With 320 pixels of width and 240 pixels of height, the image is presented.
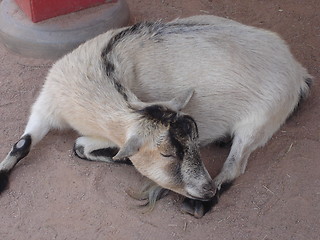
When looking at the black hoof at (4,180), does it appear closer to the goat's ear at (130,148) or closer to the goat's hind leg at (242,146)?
the goat's ear at (130,148)

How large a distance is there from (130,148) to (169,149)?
0.24 metres

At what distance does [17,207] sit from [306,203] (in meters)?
1.88

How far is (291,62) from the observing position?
4.30 m

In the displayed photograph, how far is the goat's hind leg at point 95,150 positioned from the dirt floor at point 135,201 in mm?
54

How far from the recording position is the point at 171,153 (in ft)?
11.4

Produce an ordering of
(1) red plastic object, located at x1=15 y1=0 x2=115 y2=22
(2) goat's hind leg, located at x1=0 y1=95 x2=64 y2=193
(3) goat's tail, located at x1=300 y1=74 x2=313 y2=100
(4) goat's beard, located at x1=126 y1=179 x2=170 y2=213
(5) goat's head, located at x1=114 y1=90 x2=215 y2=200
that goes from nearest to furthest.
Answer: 1. (5) goat's head, located at x1=114 y1=90 x2=215 y2=200
2. (4) goat's beard, located at x1=126 y1=179 x2=170 y2=213
3. (2) goat's hind leg, located at x1=0 y1=95 x2=64 y2=193
4. (3) goat's tail, located at x1=300 y1=74 x2=313 y2=100
5. (1) red plastic object, located at x1=15 y1=0 x2=115 y2=22

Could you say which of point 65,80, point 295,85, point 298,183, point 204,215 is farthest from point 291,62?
point 65,80

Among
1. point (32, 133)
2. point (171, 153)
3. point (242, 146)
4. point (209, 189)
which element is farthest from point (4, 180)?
point (242, 146)

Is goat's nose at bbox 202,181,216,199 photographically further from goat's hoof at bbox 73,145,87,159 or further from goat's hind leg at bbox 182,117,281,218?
goat's hoof at bbox 73,145,87,159

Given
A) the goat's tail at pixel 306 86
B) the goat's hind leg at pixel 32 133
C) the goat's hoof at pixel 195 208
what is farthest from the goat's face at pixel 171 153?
the goat's tail at pixel 306 86

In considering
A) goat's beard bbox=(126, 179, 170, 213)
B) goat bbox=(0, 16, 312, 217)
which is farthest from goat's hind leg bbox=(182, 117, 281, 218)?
goat's beard bbox=(126, 179, 170, 213)

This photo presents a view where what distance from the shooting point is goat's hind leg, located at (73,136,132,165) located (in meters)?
4.14

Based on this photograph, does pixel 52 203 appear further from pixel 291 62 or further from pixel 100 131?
pixel 291 62

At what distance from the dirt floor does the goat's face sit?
254mm
